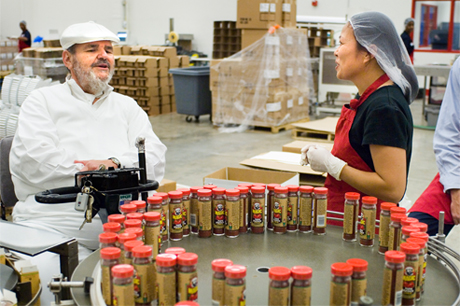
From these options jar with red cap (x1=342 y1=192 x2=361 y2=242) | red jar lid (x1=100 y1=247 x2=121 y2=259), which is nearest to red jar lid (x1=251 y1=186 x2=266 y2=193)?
jar with red cap (x1=342 y1=192 x2=361 y2=242)

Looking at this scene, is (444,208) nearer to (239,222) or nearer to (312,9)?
(239,222)

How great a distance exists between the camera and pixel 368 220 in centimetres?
179

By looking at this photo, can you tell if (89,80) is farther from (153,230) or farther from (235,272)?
(235,272)

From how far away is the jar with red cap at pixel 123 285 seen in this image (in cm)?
129

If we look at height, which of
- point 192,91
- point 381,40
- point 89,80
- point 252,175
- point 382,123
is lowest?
point 252,175

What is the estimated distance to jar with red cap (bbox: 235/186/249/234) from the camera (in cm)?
187

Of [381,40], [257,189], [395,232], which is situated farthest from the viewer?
[381,40]

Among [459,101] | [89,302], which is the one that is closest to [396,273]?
[89,302]

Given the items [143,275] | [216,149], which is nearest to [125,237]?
[143,275]

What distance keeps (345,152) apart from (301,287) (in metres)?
0.94

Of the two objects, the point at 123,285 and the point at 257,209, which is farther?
the point at 257,209

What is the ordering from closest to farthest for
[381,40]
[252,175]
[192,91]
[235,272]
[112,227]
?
[235,272] → [112,227] → [381,40] → [252,175] → [192,91]

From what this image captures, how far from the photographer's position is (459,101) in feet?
7.51

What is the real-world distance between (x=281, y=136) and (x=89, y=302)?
6.56 m
